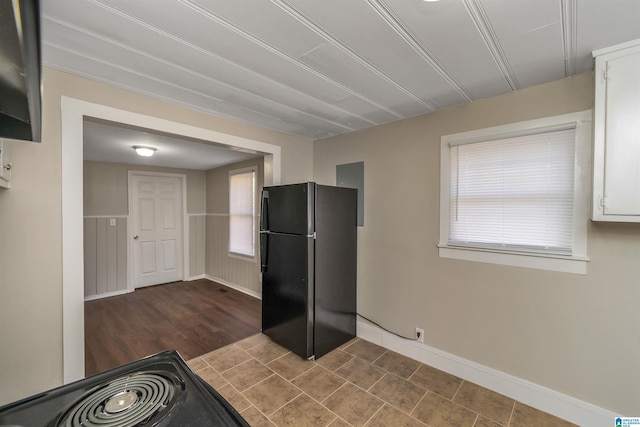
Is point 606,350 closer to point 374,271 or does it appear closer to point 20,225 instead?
point 374,271

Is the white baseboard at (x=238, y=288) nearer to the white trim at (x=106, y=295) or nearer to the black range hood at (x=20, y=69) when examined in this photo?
the white trim at (x=106, y=295)

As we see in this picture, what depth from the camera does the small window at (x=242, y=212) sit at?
15.1 ft

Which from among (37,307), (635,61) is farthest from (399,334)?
(37,307)

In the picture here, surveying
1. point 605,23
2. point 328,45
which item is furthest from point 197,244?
point 605,23

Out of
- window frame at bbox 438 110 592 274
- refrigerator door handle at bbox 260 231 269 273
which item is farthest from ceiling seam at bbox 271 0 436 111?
refrigerator door handle at bbox 260 231 269 273

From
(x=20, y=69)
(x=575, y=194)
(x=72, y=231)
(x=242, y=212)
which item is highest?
(x=20, y=69)

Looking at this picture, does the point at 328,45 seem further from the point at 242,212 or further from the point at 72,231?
the point at 242,212

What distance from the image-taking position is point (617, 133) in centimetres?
153

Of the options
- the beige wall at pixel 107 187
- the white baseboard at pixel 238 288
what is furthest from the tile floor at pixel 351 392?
the beige wall at pixel 107 187

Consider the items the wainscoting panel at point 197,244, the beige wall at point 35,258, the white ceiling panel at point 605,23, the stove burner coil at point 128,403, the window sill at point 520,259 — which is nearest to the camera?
the stove burner coil at point 128,403

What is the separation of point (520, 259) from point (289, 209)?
78.1 inches

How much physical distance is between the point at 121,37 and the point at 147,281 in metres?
4.92

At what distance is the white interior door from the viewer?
5086 millimetres

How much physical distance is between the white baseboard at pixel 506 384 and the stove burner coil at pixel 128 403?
2.39m
